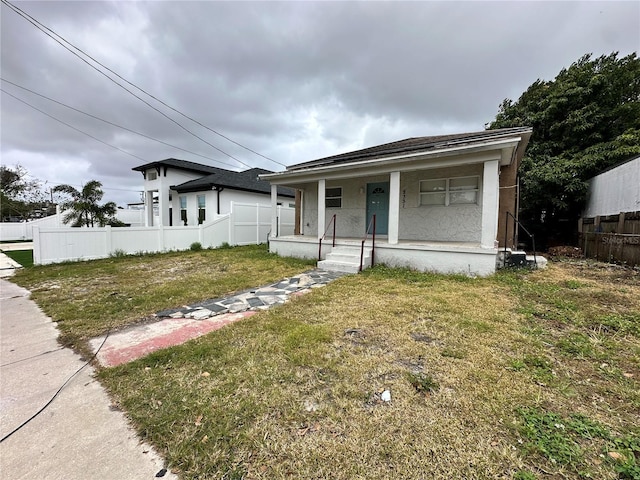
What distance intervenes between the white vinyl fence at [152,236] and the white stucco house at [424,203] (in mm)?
3812

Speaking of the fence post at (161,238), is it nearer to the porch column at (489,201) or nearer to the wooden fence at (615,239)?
the porch column at (489,201)

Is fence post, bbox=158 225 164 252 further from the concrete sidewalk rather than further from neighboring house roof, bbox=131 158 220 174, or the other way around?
the concrete sidewalk

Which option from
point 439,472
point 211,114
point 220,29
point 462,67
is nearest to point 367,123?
point 462,67

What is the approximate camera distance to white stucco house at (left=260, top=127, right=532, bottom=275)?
255 inches

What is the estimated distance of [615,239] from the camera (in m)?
8.20

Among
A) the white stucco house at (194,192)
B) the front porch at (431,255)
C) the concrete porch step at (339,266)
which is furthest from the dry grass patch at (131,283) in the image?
the white stucco house at (194,192)

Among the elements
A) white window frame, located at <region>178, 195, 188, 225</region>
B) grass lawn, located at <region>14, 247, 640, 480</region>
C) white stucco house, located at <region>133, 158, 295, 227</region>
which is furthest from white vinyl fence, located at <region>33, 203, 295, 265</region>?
grass lawn, located at <region>14, 247, 640, 480</region>

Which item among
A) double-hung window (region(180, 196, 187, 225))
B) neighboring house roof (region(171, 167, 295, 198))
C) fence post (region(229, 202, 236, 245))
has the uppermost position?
neighboring house roof (region(171, 167, 295, 198))

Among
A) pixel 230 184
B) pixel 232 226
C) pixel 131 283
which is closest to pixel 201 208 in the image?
pixel 230 184

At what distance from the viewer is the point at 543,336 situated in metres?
3.35

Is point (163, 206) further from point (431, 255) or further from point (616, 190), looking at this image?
point (616, 190)

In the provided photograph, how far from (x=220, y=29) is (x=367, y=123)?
1345cm

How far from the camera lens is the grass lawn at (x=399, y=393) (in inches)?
63.4

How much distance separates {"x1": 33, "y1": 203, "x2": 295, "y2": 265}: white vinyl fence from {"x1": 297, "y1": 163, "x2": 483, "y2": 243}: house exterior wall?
157 inches
